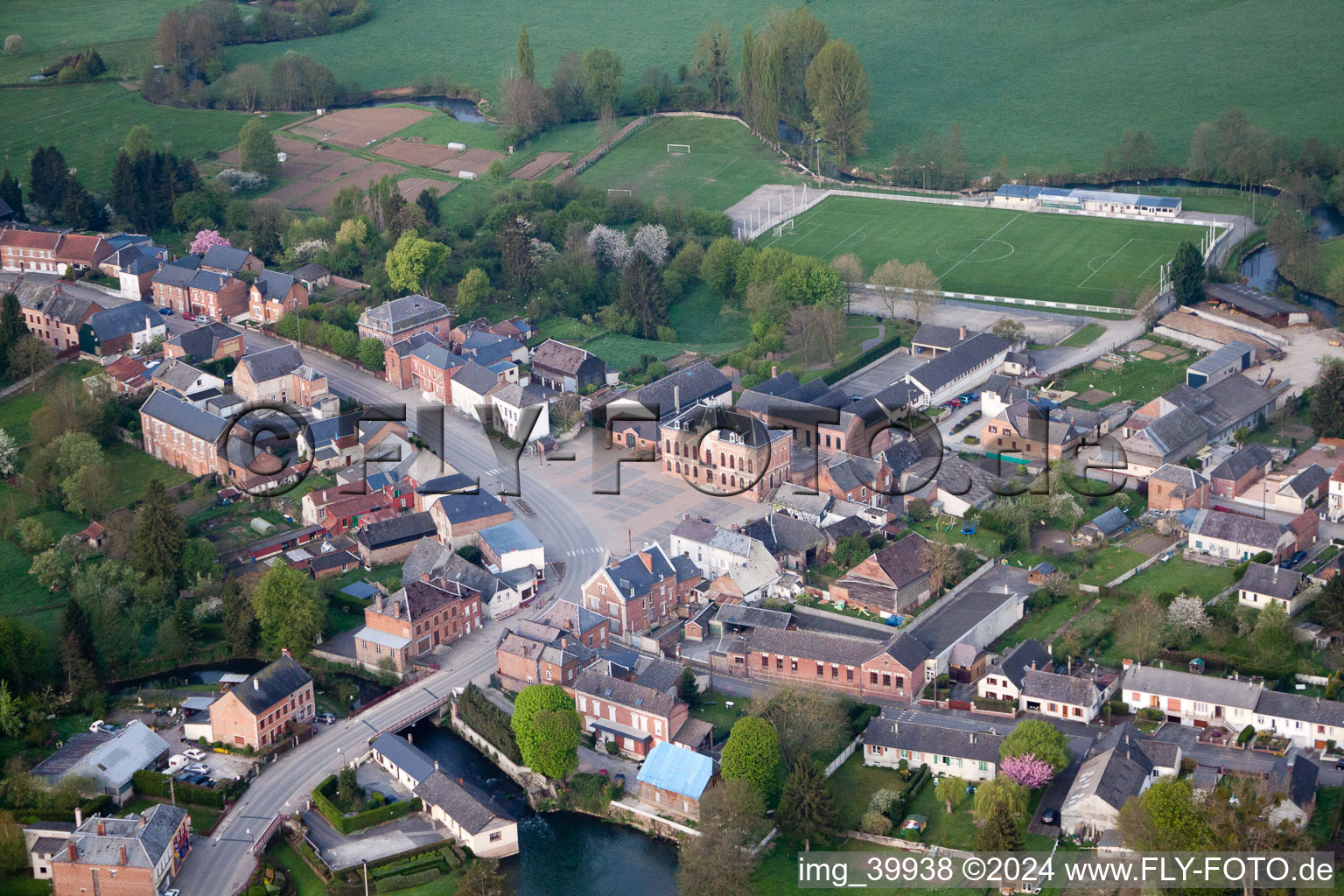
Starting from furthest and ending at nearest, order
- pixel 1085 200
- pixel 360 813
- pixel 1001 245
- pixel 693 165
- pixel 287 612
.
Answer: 1. pixel 693 165
2. pixel 1085 200
3. pixel 1001 245
4. pixel 287 612
5. pixel 360 813

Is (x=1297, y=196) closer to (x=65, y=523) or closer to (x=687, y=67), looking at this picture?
(x=687, y=67)

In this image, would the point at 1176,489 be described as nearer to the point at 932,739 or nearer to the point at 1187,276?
the point at 932,739

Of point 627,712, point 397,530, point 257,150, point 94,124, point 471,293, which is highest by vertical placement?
Answer: point 94,124

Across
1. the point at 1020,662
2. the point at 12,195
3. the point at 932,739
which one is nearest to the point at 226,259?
the point at 12,195

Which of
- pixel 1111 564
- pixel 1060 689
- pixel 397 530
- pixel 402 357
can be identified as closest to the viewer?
pixel 1060 689

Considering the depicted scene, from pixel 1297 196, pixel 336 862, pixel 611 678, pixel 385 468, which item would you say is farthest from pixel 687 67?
pixel 336 862

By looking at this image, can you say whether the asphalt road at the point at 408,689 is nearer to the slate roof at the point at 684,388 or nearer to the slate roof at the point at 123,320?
the slate roof at the point at 123,320
